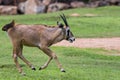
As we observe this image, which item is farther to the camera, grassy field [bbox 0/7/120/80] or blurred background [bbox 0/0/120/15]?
blurred background [bbox 0/0/120/15]

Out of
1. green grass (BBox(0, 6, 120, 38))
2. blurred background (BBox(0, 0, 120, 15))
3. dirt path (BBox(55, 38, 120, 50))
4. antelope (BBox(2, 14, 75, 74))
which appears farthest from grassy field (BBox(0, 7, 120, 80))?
blurred background (BBox(0, 0, 120, 15))

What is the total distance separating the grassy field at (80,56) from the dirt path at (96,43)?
983 mm

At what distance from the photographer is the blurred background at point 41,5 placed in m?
39.6

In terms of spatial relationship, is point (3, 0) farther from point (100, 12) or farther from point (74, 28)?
point (74, 28)

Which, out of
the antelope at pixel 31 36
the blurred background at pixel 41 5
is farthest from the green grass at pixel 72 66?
the blurred background at pixel 41 5

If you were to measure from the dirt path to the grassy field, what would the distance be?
0.98m

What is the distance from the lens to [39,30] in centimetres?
1264

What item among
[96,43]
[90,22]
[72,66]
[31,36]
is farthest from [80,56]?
[90,22]

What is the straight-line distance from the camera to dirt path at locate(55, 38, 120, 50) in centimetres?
2221

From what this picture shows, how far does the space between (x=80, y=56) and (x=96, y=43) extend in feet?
13.0

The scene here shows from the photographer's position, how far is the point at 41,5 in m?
39.8

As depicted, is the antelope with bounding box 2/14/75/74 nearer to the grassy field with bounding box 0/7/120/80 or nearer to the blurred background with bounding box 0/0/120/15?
the grassy field with bounding box 0/7/120/80

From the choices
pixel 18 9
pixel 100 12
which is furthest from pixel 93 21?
pixel 18 9

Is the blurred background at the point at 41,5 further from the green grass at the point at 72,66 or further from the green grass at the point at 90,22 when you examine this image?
the green grass at the point at 72,66
